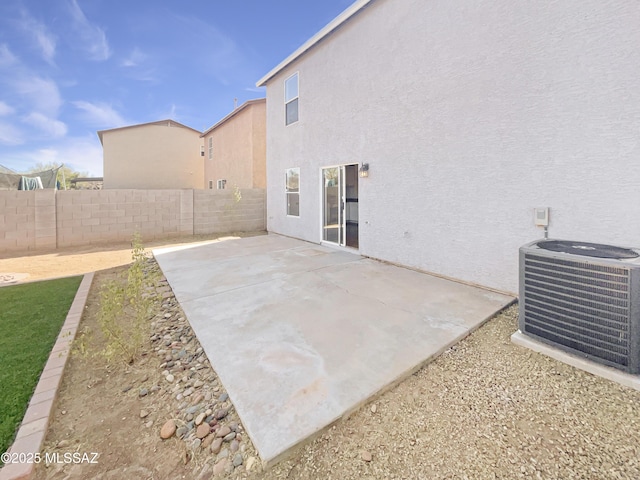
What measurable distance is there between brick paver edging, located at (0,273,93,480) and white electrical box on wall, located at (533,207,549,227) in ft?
19.0

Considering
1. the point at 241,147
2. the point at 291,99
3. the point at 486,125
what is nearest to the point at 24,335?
the point at 486,125

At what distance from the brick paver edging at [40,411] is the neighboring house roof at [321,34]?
8.33m

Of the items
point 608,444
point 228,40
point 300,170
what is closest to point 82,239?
point 300,170

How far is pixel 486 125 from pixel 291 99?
23.3 ft

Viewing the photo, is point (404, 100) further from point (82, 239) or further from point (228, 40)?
point (82, 239)

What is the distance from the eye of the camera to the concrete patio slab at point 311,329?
2297mm

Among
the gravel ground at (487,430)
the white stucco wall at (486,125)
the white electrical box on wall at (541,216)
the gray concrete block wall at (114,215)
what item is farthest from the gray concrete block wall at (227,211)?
the gravel ground at (487,430)

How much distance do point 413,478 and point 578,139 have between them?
14.8 ft

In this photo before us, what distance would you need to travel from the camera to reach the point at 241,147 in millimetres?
15039

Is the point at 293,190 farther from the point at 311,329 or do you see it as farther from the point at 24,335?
the point at 24,335

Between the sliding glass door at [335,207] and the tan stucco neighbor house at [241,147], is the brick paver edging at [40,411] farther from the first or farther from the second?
the tan stucco neighbor house at [241,147]

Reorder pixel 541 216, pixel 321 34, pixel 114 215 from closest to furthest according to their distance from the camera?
pixel 541 216
pixel 321 34
pixel 114 215

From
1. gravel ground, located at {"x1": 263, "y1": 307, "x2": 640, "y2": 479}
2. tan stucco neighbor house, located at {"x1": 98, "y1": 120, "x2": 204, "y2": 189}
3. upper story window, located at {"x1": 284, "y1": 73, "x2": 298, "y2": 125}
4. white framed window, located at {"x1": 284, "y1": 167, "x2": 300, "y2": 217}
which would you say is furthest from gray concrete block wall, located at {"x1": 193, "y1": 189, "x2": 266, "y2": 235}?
tan stucco neighbor house, located at {"x1": 98, "y1": 120, "x2": 204, "y2": 189}

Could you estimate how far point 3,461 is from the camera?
5.99 feet
